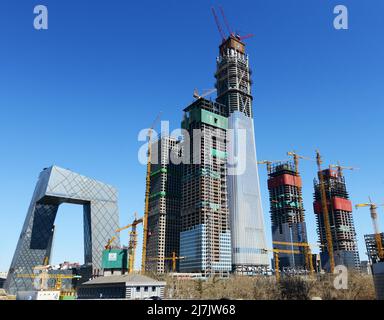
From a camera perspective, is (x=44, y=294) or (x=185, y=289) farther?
(x=185, y=289)

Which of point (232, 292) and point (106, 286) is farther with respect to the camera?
point (106, 286)

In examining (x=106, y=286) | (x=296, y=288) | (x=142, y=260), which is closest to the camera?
(x=296, y=288)

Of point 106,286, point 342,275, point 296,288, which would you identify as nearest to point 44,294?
point 106,286
